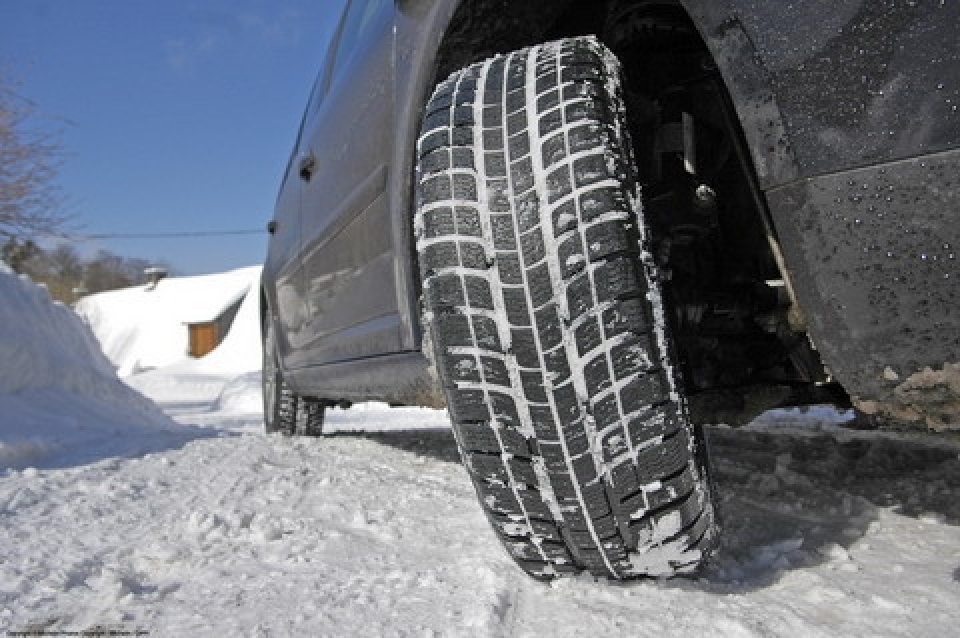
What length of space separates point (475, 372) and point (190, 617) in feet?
2.00

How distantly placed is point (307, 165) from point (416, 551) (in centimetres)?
163

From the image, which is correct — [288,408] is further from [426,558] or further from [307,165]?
[426,558]

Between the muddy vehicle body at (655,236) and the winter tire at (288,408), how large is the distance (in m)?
2.37

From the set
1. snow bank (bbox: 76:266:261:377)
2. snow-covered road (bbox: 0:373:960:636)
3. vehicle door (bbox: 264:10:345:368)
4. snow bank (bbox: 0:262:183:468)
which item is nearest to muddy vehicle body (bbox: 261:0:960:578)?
snow-covered road (bbox: 0:373:960:636)

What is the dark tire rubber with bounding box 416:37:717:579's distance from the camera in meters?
1.00

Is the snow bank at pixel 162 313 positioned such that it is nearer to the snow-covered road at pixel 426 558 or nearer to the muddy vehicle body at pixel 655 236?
the snow-covered road at pixel 426 558

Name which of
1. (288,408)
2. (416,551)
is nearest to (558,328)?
(416,551)

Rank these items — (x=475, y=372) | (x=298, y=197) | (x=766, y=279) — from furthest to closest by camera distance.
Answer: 1. (x=298, y=197)
2. (x=766, y=279)
3. (x=475, y=372)

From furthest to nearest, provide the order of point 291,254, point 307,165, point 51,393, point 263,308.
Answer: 1. point 51,393
2. point 263,308
3. point 291,254
4. point 307,165

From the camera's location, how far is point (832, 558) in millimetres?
1261

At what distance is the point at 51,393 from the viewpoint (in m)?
5.11

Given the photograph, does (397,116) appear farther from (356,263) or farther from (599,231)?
(599,231)

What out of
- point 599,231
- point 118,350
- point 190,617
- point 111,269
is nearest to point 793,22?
point 599,231

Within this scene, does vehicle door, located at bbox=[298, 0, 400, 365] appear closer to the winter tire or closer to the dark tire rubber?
the dark tire rubber
